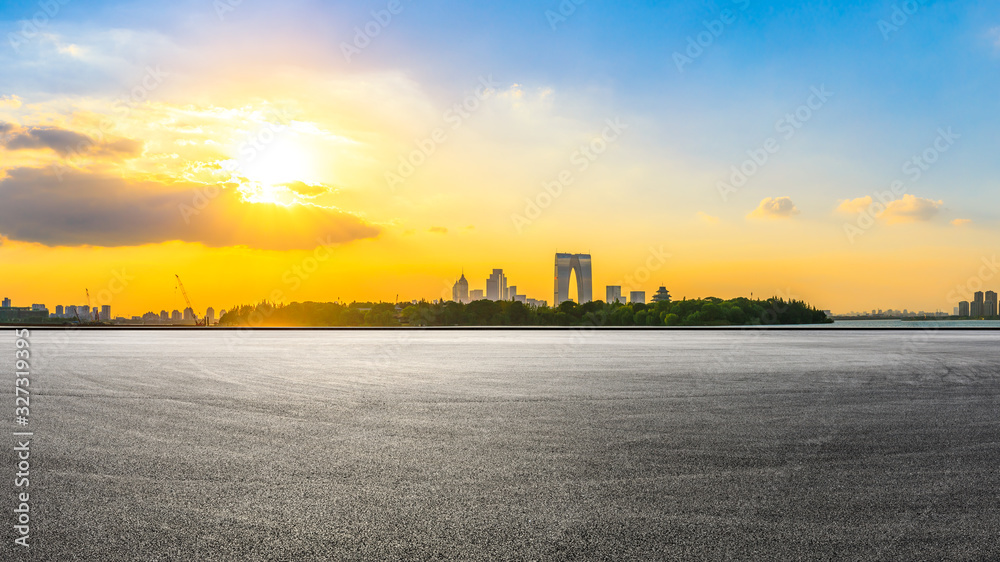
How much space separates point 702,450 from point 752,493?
206 centimetres

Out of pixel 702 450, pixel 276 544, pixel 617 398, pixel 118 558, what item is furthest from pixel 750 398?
pixel 118 558

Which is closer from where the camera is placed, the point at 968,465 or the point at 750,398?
the point at 968,465

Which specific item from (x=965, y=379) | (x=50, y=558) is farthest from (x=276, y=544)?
(x=965, y=379)

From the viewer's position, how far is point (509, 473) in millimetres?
7590

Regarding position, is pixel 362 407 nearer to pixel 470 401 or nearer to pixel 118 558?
pixel 470 401

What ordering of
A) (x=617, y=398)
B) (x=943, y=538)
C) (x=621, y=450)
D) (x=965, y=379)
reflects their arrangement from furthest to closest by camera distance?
1. (x=965, y=379)
2. (x=617, y=398)
3. (x=621, y=450)
4. (x=943, y=538)

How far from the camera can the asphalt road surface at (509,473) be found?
549 centimetres

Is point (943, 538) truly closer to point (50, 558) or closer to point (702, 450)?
point (702, 450)

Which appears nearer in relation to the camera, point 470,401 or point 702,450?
point 702,450

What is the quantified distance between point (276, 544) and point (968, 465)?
8.24 meters

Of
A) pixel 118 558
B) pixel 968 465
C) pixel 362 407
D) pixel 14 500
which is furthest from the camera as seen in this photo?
pixel 362 407

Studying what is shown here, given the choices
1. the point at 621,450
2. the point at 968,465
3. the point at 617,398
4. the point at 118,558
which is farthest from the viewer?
the point at 617,398

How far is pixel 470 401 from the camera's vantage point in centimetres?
1357

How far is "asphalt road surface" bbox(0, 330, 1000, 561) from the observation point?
549cm
